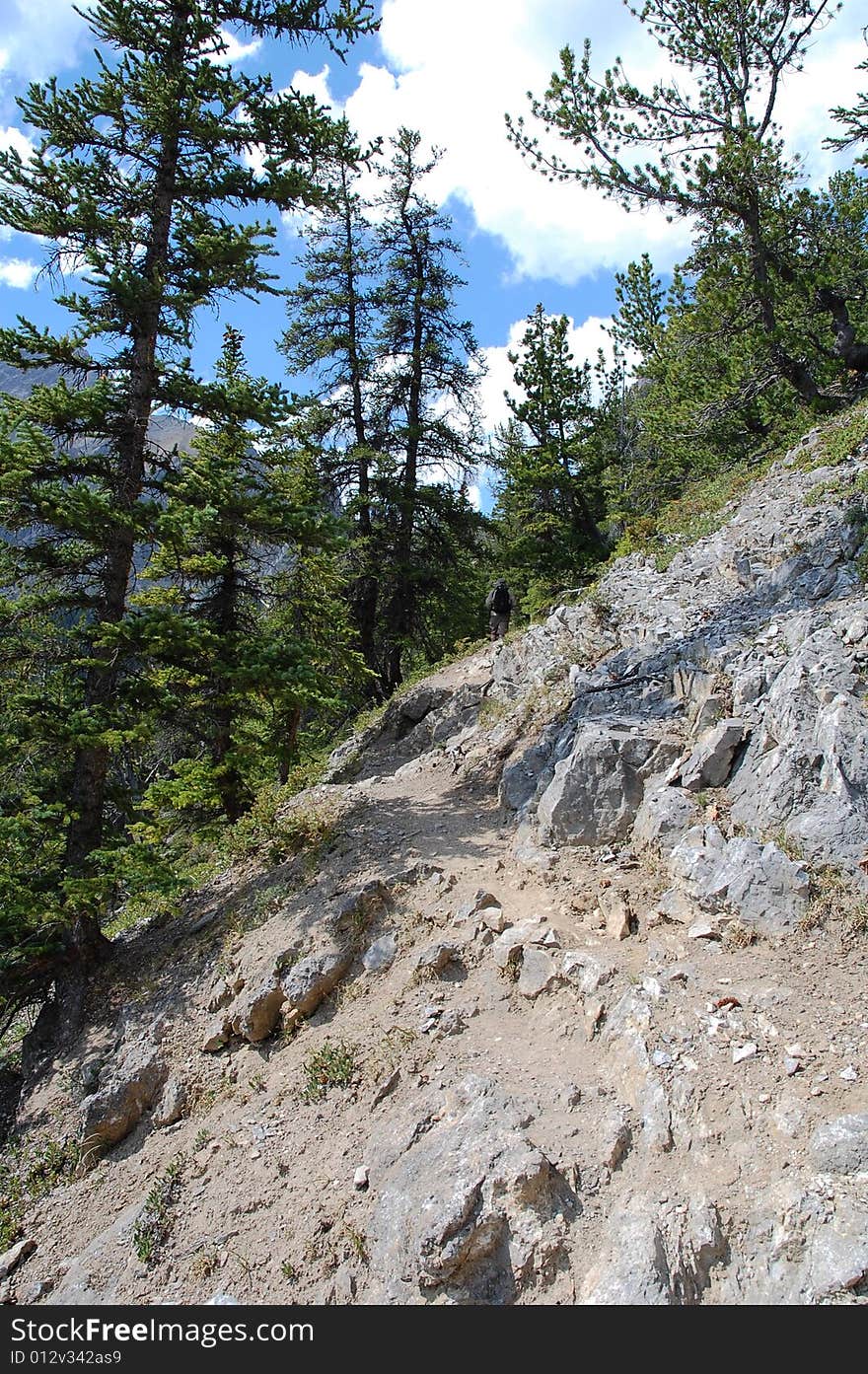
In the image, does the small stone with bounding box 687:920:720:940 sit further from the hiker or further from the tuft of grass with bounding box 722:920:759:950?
the hiker

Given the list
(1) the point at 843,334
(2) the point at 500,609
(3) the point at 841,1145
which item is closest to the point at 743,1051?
(3) the point at 841,1145

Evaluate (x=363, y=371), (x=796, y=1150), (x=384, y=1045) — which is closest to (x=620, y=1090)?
(x=796, y=1150)

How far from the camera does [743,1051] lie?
4574mm

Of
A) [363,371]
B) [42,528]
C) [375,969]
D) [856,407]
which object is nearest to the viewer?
[375,969]

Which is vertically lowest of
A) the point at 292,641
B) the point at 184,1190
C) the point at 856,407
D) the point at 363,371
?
the point at 184,1190

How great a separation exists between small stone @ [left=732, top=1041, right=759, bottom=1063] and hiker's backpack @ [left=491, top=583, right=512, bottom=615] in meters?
13.8

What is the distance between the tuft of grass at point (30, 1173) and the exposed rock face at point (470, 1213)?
4.07m

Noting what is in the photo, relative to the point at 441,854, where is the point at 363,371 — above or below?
above

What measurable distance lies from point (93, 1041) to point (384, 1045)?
14.9 ft

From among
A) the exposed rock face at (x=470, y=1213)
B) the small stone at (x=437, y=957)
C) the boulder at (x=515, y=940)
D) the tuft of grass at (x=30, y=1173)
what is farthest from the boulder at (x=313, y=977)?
the tuft of grass at (x=30, y=1173)

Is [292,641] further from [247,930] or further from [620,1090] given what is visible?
[620,1090]

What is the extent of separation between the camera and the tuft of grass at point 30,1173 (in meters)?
6.86

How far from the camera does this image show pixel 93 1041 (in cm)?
852

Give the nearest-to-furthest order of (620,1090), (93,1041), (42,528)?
1. (620,1090)
2. (93,1041)
3. (42,528)
